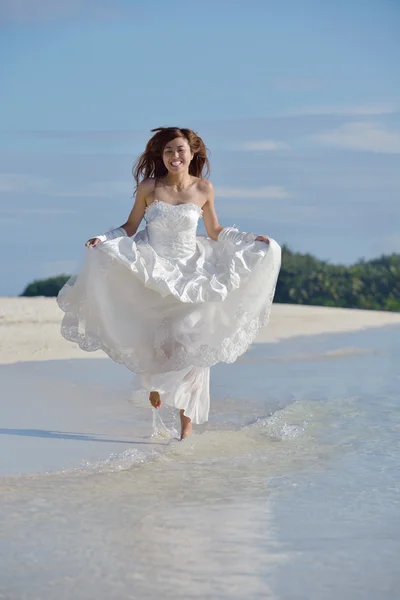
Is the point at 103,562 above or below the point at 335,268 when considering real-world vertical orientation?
above

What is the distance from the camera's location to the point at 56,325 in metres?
15.7

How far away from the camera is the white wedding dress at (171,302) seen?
21.0 feet

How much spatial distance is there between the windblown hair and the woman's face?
0.16 feet

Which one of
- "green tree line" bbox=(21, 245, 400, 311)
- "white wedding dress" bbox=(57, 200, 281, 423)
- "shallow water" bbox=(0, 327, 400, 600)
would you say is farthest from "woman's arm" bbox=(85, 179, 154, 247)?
"green tree line" bbox=(21, 245, 400, 311)

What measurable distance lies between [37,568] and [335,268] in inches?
915

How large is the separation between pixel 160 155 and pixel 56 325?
30.5ft

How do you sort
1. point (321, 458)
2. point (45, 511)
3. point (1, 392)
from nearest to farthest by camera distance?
point (45, 511)
point (321, 458)
point (1, 392)

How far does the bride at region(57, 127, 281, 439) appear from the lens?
253 inches

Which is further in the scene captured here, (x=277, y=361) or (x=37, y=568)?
(x=277, y=361)

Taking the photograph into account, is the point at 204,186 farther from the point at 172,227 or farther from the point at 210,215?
the point at 172,227

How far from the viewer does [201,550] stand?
4156mm

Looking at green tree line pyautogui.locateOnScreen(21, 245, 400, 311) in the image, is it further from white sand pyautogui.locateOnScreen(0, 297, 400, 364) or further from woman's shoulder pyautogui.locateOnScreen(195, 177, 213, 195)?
woman's shoulder pyautogui.locateOnScreen(195, 177, 213, 195)

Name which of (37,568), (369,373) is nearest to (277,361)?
(369,373)

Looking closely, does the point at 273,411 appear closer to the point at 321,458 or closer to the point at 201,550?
the point at 321,458
